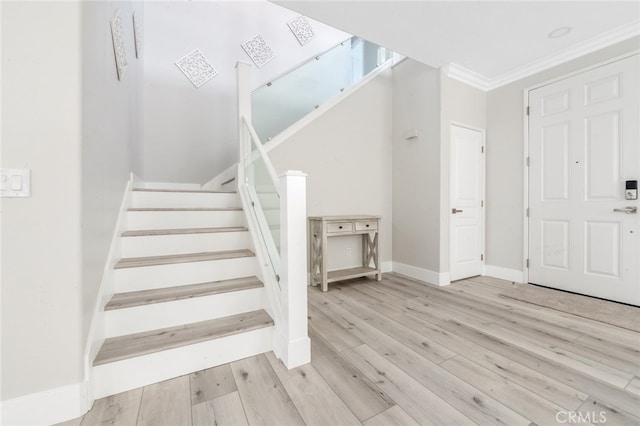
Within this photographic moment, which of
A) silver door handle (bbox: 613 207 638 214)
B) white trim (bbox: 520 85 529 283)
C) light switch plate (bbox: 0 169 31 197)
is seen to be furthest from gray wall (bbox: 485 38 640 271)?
light switch plate (bbox: 0 169 31 197)

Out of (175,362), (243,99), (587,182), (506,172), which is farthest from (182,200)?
(587,182)

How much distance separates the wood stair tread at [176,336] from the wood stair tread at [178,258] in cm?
45

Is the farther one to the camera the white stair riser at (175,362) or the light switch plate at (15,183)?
the white stair riser at (175,362)

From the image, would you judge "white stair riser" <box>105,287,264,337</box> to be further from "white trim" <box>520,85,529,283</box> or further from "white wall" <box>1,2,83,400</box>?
"white trim" <box>520,85,529,283</box>

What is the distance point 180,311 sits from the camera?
1.66 meters

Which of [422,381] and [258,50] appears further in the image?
A: [258,50]

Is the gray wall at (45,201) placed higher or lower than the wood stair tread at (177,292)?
higher

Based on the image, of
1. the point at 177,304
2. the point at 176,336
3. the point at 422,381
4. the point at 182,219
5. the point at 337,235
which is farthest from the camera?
the point at 337,235

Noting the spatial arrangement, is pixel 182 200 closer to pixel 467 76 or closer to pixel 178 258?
pixel 178 258

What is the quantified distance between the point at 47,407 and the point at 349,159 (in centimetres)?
332

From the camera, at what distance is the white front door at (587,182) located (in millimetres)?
2467

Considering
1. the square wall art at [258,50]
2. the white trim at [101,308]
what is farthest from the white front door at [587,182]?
the white trim at [101,308]

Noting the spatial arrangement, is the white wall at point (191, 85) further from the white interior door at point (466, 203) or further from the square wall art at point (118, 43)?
the white interior door at point (466, 203)

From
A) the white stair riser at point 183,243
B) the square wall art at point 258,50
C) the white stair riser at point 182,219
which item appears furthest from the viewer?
the square wall art at point 258,50
